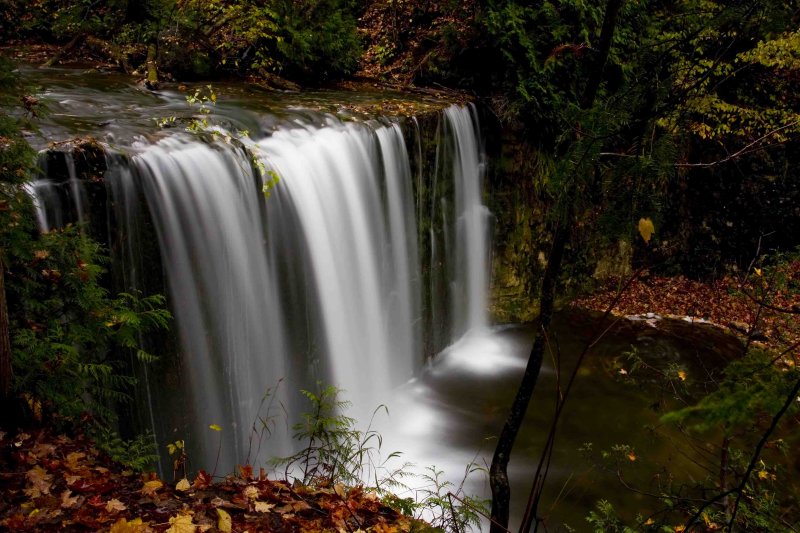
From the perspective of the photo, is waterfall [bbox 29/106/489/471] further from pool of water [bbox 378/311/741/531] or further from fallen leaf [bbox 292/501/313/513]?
fallen leaf [bbox 292/501/313/513]

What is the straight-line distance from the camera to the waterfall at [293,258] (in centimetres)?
538

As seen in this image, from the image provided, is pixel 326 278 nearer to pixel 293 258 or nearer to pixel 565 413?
pixel 293 258

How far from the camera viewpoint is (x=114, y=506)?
3.03 meters

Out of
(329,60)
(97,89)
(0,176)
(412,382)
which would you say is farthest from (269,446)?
(329,60)

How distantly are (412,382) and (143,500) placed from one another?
595 cm

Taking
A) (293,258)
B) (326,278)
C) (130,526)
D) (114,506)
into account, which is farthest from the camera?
(326,278)

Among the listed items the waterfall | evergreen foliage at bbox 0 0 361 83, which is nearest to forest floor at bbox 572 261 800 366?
the waterfall

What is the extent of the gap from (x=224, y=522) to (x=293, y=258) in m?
3.84

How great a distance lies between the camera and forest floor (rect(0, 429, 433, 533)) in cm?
286

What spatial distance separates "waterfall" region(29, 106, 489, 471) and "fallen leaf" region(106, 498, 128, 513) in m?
1.30

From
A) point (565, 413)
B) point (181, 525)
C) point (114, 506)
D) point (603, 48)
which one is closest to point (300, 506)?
point (181, 525)

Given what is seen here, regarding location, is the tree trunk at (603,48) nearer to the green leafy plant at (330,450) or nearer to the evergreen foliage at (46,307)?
the green leafy plant at (330,450)

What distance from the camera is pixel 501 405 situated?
8.21 meters

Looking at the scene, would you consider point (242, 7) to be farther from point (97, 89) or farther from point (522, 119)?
point (522, 119)
